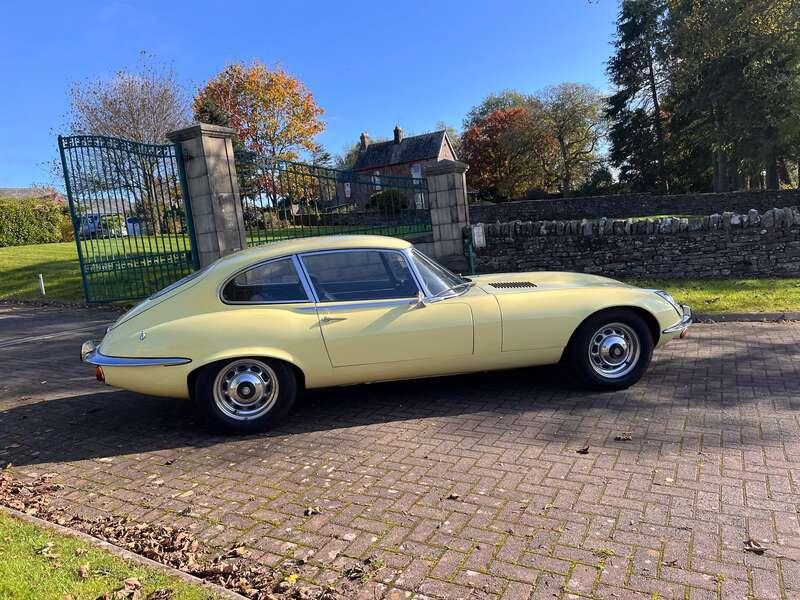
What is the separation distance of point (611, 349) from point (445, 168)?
6.47m

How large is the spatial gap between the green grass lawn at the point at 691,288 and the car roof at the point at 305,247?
19.0 feet

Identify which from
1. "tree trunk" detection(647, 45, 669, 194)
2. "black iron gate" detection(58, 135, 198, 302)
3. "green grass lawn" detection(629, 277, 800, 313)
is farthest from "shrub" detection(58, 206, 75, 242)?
"tree trunk" detection(647, 45, 669, 194)

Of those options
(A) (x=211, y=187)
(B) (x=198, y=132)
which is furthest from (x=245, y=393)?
(B) (x=198, y=132)

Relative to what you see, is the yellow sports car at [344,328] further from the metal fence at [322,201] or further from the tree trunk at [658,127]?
the tree trunk at [658,127]

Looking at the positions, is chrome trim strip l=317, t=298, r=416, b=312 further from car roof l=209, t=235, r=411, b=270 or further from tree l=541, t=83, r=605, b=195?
tree l=541, t=83, r=605, b=195

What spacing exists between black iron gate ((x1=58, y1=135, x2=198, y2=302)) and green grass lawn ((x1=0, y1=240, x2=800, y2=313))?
833 millimetres

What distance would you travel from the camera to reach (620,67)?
36625 millimetres

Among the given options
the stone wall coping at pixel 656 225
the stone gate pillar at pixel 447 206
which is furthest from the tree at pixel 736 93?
the stone gate pillar at pixel 447 206

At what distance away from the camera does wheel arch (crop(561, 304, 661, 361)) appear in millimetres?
4711

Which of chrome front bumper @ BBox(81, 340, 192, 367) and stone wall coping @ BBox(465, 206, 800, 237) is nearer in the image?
chrome front bumper @ BBox(81, 340, 192, 367)

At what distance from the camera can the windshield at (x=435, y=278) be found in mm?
4660

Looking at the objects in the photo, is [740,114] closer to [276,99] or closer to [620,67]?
[620,67]

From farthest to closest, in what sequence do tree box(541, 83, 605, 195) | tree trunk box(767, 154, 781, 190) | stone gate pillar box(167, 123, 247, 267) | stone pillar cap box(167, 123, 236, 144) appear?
tree box(541, 83, 605, 195) < tree trunk box(767, 154, 781, 190) < stone gate pillar box(167, 123, 247, 267) < stone pillar cap box(167, 123, 236, 144)

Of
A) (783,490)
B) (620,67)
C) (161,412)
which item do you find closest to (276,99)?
(620,67)
